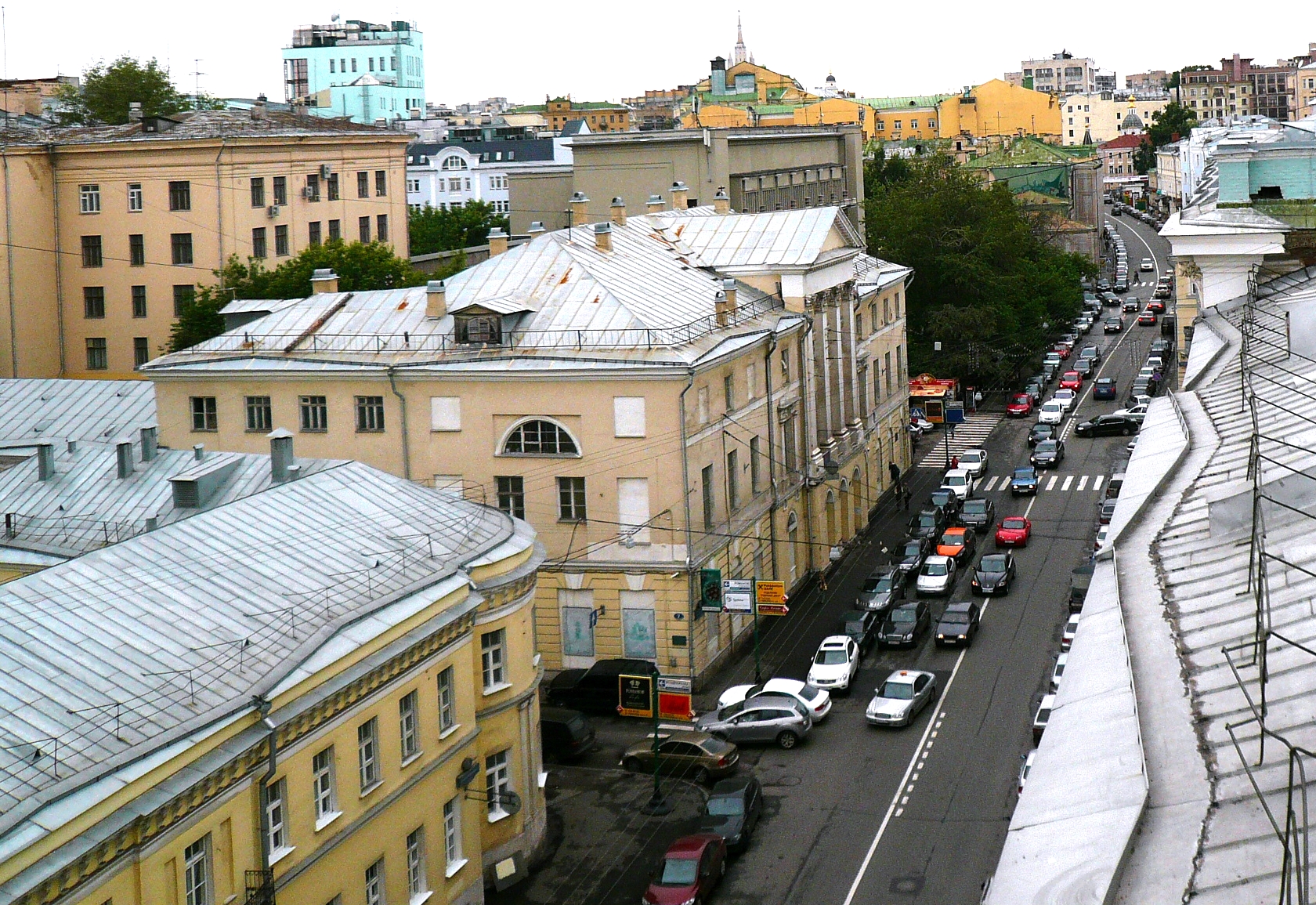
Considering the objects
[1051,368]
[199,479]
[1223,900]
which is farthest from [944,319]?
[1223,900]

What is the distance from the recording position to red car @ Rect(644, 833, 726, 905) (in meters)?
29.5

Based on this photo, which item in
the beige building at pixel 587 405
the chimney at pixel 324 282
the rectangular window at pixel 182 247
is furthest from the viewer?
the rectangular window at pixel 182 247

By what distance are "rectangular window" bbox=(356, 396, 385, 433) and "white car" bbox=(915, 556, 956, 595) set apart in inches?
711

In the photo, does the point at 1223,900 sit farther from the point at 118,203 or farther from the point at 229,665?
the point at 118,203

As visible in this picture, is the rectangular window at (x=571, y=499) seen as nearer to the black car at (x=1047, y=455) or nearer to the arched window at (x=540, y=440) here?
the arched window at (x=540, y=440)

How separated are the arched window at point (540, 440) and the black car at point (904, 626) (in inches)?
421

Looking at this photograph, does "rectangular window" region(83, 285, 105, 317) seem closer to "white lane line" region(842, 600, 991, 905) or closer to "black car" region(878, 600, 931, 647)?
"black car" region(878, 600, 931, 647)

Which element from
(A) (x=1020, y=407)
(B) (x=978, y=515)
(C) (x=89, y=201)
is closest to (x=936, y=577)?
(B) (x=978, y=515)

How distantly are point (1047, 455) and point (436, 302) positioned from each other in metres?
33.3

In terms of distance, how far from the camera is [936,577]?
51.8 m

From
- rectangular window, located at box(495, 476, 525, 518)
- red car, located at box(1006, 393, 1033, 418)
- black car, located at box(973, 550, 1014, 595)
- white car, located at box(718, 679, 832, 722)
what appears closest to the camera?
white car, located at box(718, 679, 832, 722)

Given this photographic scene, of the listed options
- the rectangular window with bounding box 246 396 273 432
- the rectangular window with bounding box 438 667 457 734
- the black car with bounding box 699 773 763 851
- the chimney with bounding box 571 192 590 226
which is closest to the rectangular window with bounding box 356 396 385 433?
the rectangular window with bounding box 246 396 273 432

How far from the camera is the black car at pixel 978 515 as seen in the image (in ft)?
197

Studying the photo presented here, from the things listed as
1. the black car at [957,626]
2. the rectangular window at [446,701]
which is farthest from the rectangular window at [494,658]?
the black car at [957,626]
